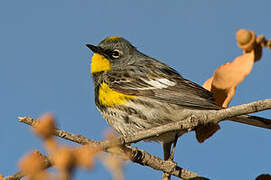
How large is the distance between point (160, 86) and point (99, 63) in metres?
1.84

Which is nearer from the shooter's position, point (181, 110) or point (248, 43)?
point (248, 43)

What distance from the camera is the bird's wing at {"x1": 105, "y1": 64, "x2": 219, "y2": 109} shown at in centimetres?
655

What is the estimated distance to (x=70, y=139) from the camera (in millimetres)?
2768

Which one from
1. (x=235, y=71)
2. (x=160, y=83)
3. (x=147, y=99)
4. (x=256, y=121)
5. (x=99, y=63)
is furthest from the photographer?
(x=99, y=63)

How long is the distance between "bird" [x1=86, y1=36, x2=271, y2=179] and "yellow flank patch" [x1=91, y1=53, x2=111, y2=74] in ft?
0.37

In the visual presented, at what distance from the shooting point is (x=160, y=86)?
23.3ft

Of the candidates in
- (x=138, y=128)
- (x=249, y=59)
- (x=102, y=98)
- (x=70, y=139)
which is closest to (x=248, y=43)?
(x=249, y=59)

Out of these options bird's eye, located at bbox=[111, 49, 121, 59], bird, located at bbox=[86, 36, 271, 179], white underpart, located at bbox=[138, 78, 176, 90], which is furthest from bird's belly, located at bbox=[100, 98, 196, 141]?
bird's eye, located at bbox=[111, 49, 121, 59]

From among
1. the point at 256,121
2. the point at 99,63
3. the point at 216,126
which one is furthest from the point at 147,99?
the point at 216,126

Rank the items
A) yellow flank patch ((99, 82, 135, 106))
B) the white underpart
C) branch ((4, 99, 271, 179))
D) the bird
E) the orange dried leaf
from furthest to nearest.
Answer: the white underpart, yellow flank patch ((99, 82, 135, 106)), the bird, branch ((4, 99, 271, 179)), the orange dried leaf

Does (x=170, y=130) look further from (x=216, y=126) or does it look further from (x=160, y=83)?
(x=160, y=83)

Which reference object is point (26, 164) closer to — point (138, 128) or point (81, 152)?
point (81, 152)

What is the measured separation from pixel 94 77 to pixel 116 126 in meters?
1.81

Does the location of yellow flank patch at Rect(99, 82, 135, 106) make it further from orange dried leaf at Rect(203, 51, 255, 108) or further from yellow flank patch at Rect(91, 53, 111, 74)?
orange dried leaf at Rect(203, 51, 255, 108)
